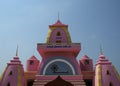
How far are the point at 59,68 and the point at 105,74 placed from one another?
508 centimetres

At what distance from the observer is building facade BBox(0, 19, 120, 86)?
2078cm

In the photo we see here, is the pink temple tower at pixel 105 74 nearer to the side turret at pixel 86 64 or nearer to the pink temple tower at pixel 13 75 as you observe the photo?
the side turret at pixel 86 64

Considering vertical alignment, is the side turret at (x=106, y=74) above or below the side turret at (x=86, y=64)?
below

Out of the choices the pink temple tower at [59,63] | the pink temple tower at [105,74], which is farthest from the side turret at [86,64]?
the pink temple tower at [105,74]

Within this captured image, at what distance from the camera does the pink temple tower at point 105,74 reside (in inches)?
804

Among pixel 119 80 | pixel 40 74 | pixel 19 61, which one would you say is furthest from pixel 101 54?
pixel 19 61

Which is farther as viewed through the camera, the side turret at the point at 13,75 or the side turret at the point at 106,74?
the side turret at the point at 13,75

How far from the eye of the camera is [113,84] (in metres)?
20.3

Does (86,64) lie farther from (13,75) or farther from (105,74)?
(13,75)

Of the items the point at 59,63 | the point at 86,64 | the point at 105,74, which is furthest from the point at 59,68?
the point at 86,64

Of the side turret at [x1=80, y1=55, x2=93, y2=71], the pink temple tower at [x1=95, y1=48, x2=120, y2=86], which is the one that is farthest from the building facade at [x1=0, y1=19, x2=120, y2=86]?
the side turret at [x1=80, y1=55, x2=93, y2=71]

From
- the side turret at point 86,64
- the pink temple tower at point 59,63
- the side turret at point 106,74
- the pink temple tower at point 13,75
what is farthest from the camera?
the side turret at point 86,64

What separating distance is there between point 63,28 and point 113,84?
29.2ft

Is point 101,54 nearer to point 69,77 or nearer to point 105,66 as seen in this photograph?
point 105,66
